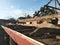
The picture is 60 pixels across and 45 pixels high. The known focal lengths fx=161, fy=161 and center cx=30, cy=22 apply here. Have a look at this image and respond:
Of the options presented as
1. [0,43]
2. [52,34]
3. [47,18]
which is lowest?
[0,43]

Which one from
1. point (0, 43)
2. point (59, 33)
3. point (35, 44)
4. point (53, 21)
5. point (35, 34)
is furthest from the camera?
point (0, 43)

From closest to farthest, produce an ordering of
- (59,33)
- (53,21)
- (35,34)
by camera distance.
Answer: (35,34) < (59,33) < (53,21)

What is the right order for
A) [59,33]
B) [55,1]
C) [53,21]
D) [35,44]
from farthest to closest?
[55,1] < [53,21] < [59,33] < [35,44]

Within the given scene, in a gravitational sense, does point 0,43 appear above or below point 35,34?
below

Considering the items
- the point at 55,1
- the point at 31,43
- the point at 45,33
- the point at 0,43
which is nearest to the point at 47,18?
the point at 45,33

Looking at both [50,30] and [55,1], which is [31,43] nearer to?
[50,30]

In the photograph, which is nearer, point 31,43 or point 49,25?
point 31,43

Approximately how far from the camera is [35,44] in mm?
1191

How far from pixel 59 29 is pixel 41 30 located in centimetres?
24

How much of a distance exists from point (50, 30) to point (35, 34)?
231mm

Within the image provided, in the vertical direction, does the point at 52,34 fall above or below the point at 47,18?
below

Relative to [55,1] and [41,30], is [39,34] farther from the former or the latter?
[55,1]

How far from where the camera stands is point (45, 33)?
2.11 metres

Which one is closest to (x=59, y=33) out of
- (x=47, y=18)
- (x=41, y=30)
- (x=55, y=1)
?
(x=41, y=30)
